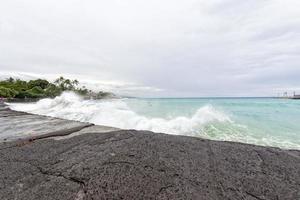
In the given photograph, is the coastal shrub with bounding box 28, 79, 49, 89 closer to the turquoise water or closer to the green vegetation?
the green vegetation

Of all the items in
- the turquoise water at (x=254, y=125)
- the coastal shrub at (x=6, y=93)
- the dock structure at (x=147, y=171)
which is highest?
the coastal shrub at (x=6, y=93)

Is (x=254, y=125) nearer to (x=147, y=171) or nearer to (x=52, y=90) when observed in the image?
(x=147, y=171)

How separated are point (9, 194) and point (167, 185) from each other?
1.93 metres

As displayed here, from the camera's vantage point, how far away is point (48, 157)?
3.46m

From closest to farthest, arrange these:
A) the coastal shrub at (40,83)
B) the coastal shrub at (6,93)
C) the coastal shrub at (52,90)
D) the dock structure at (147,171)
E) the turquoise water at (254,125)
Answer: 1. the dock structure at (147,171)
2. the turquoise water at (254,125)
3. the coastal shrub at (6,93)
4. the coastal shrub at (52,90)
5. the coastal shrub at (40,83)

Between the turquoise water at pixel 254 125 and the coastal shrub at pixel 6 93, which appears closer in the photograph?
the turquoise water at pixel 254 125

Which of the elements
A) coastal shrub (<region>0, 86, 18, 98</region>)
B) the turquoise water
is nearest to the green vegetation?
coastal shrub (<region>0, 86, 18, 98</region>)

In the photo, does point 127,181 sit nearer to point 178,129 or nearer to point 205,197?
point 205,197

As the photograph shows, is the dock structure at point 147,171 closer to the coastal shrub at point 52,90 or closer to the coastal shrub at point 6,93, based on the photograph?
the coastal shrub at point 6,93

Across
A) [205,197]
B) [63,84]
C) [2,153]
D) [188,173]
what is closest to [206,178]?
[188,173]

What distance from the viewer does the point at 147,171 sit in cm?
276

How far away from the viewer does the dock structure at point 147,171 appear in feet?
7.62

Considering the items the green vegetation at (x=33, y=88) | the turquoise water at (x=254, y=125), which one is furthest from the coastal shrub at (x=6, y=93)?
the turquoise water at (x=254, y=125)

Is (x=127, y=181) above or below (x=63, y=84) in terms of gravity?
below
